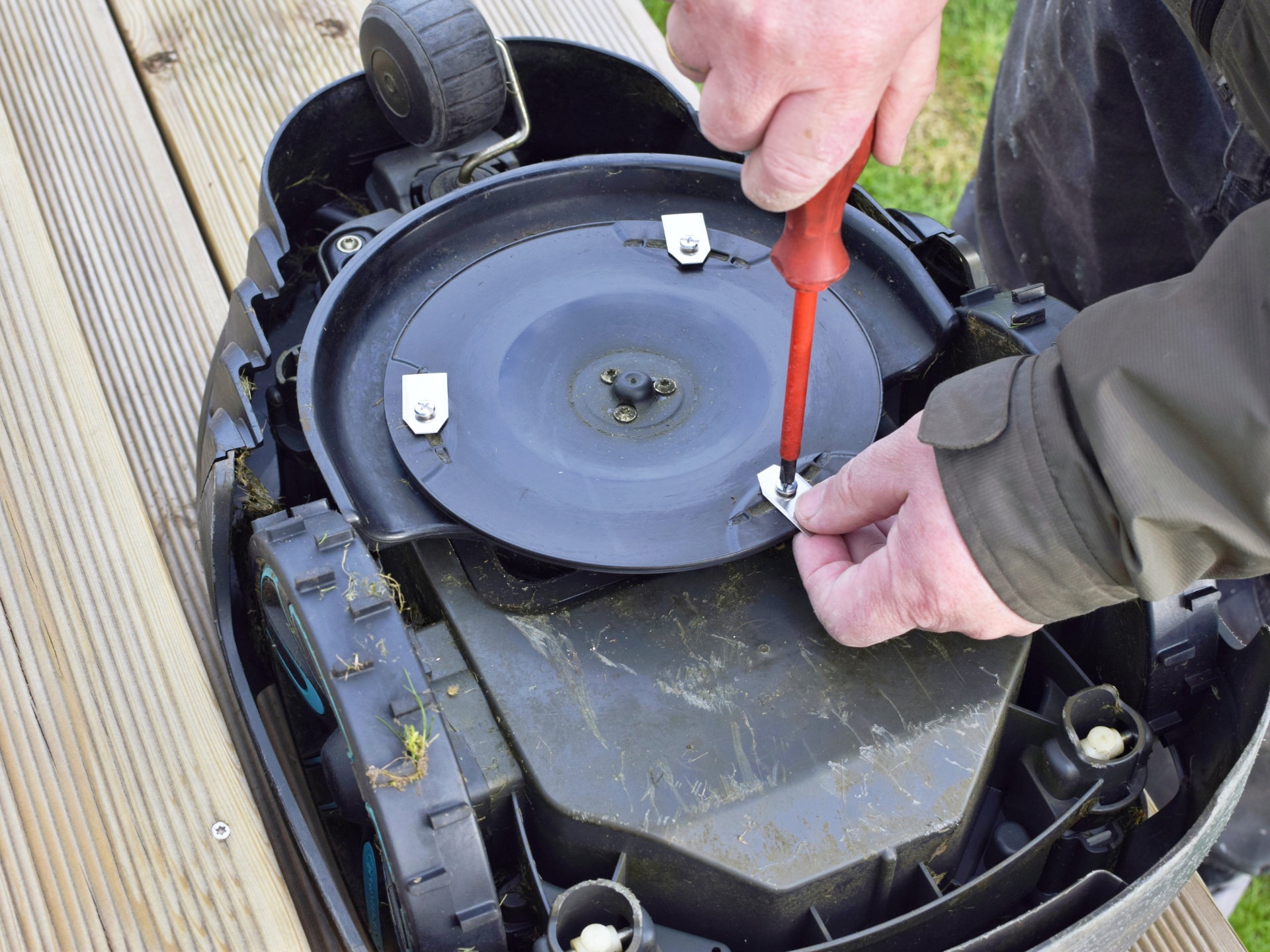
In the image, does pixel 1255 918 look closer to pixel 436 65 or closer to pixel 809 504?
pixel 809 504

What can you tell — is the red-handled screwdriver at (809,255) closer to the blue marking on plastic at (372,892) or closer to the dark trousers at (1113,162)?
the blue marking on plastic at (372,892)

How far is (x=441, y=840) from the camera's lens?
0.75 m

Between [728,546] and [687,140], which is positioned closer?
[728,546]

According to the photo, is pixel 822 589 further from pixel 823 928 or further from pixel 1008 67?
pixel 1008 67

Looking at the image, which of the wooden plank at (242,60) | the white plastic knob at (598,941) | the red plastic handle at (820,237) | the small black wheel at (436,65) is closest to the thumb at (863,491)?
the red plastic handle at (820,237)

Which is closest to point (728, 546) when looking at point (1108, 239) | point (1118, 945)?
point (1118, 945)

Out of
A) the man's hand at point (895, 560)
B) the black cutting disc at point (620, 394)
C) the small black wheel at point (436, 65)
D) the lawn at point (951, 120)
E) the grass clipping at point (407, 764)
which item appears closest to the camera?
the grass clipping at point (407, 764)

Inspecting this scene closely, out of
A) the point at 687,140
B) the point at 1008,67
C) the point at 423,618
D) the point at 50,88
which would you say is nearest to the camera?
the point at 423,618

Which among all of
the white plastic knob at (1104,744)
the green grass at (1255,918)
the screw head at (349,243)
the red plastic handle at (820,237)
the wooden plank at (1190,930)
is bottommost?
the green grass at (1255,918)

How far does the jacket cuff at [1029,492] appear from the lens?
82 cm

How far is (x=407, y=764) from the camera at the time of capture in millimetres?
750

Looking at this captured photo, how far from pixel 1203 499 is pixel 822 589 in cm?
29

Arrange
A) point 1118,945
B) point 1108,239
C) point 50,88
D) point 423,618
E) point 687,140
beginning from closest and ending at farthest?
point 1118,945 < point 423,618 < point 687,140 < point 50,88 < point 1108,239

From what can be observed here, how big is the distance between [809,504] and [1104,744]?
299mm
